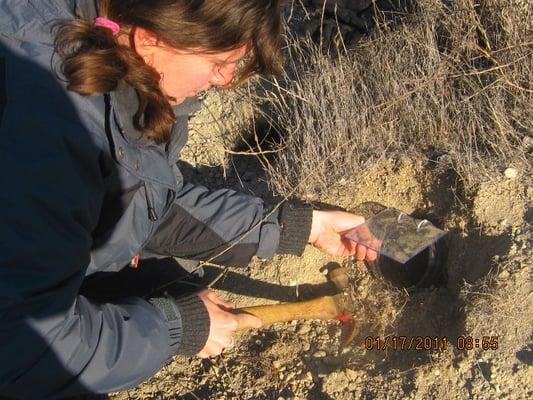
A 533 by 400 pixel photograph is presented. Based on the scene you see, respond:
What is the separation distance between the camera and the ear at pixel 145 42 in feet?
4.63

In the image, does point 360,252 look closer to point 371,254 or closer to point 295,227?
point 371,254

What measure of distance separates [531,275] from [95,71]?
1477mm

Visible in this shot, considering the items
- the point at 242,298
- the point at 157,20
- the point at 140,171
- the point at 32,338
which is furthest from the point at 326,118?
the point at 32,338

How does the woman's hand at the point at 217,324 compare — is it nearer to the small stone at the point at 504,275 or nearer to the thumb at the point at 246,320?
the thumb at the point at 246,320

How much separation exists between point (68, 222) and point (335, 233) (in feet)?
3.99

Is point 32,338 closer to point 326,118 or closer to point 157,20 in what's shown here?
point 157,20

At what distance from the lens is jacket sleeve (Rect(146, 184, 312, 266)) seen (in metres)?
2.23

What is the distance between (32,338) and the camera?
1408 mm

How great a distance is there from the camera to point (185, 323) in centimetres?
187

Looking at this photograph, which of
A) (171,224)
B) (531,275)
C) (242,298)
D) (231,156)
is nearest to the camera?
(531,275)

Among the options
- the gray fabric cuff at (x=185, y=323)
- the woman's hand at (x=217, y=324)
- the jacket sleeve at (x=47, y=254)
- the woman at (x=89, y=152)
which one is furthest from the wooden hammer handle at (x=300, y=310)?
the jacket sleeve at (x=47, y=254)

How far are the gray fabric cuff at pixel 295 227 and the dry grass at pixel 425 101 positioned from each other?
27 centimetres

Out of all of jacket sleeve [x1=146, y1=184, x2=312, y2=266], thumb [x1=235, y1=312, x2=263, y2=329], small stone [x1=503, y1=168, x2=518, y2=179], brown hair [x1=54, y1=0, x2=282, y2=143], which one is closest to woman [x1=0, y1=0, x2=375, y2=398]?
brown hair [x1=54, y1=0, x2=282, y2=143]

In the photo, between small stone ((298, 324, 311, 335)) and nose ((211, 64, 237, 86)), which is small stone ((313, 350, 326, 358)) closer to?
small stone ((298, 324, 311, 335))
